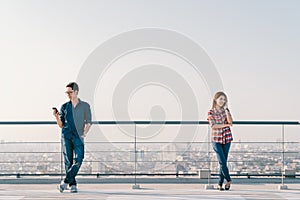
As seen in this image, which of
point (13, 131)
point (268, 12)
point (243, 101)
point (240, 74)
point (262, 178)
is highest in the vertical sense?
point (268, 12)

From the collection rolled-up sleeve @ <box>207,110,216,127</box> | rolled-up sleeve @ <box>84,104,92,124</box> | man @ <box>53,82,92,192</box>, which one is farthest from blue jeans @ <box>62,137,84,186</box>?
rolled-up sleeve @ <box>207,110,216,127</box>

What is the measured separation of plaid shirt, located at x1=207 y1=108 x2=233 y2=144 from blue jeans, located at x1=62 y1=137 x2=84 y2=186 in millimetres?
1344

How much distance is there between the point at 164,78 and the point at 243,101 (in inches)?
75.7

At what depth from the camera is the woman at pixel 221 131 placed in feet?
16.2

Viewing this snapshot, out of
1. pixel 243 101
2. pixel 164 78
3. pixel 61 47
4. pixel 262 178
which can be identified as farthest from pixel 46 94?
pixel 262 178

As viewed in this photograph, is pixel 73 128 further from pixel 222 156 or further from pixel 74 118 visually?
pixel 222 156

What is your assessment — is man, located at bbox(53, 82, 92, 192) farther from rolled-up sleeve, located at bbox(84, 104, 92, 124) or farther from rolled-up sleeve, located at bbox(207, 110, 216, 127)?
rolled-up sleeve, located at bbox(207, 110, 216, 127)

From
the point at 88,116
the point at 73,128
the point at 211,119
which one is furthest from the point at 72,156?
the point at 211,119

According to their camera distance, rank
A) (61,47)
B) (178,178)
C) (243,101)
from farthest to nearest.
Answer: (61,47), (243,101), (178,178)

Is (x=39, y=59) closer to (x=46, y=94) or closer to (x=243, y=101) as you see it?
(x=46, y=94)

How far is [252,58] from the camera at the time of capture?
1096 centimetres

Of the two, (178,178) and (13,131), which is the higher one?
(13,131)

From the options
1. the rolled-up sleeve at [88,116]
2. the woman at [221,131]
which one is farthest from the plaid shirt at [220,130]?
the rolled-up sleeve at [88,116]

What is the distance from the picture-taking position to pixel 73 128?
4.78m
